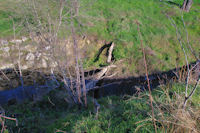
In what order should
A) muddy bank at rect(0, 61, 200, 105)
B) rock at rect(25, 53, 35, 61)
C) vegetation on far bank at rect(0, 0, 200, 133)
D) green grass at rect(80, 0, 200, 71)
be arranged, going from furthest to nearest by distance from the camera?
green grass at rect(80, 0, 200, 71)
rock at rect(25, 53, 35, 61)
muddy bank at rect(0, 61, 200, 105)
vegetation on far bank at rect(0, 0, 200, 133)

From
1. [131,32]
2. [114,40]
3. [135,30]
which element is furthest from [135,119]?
[135,30]

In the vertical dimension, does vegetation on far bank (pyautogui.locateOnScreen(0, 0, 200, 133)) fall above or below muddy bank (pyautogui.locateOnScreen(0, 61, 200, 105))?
above

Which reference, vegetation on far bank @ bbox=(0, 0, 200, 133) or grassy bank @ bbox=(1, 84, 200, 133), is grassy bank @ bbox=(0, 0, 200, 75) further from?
grassy bank @ bbox=(1, 84, 200, 133)

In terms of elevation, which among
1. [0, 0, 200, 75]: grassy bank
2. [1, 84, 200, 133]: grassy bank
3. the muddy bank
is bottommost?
the muddy bank

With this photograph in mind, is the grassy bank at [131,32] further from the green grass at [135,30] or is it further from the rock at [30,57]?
the rock at [30,57]

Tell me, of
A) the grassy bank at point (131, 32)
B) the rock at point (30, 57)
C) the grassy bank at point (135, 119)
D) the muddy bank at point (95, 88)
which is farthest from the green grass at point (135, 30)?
the grassy bank at point (135, 119)

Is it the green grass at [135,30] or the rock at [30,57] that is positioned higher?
the green grass at [135,30]

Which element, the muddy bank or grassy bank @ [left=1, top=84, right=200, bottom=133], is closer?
grassy bank @ [left=1, top=84, right=200, bottom=133]

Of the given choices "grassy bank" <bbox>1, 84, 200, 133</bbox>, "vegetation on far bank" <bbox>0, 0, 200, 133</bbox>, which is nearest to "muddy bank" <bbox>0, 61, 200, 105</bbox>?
"vegetation on far bank" <bbox>0, 0, 200, 133</bbox>

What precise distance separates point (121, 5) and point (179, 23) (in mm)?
4456

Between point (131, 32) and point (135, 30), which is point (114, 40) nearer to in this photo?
point (131, 32)

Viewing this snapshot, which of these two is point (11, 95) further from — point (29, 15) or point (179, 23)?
point (179, 23)

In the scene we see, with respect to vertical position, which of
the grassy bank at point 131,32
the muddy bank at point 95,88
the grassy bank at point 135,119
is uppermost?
the grassy bank at point 131,32

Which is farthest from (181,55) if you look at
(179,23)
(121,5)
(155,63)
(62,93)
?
(62,93)
